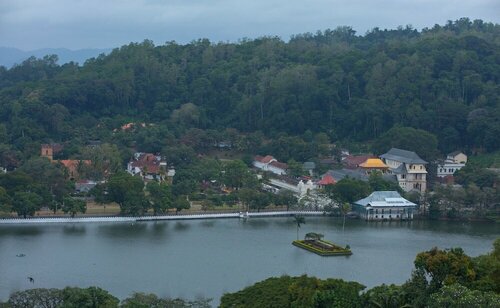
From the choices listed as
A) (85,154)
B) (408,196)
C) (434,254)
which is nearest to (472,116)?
(408,196)

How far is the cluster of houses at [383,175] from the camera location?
2786 cm

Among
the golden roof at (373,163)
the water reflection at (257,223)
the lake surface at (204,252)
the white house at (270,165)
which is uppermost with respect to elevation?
the golden roof at (373,163)

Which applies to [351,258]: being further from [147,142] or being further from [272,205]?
[147,142]

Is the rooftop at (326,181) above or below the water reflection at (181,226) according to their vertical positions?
above

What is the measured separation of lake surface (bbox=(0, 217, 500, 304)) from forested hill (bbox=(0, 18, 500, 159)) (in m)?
12.4

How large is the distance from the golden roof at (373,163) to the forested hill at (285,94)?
15.8ft

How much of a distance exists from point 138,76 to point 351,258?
1078 inches

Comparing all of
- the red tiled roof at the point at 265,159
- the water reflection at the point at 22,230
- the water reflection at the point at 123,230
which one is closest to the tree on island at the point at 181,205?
the water reflection at the point at 123,230

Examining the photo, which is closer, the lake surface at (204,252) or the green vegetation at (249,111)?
the lake surface at (204,252)

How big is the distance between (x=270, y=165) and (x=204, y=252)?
1380 centimetres

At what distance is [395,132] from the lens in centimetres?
3578

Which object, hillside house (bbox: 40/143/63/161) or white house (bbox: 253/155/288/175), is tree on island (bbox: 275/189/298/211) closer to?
white house (bbox: 253/155/288/175)

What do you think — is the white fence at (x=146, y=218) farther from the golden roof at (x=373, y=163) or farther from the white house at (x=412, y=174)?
the golden roof at (x=373, y=163)

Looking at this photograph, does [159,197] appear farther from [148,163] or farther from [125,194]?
[148,163]
